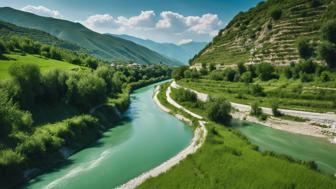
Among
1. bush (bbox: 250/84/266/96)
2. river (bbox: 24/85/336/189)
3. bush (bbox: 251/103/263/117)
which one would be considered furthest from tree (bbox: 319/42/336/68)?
river (bbox: 24/85/336/189)

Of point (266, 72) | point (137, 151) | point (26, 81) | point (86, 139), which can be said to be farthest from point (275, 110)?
point (26, 81)

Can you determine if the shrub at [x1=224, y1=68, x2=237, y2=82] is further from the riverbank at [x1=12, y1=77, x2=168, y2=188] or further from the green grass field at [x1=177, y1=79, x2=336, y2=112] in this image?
the riverbank at [x1=12, y1=77, x2=168, y2=188]

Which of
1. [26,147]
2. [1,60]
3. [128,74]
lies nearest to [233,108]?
[26,147]

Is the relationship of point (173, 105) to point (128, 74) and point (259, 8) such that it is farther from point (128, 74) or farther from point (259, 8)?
point (259, 8)

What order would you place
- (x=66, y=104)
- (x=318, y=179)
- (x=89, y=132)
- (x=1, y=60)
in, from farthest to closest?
(x=1, y=60) → (x=66, y=104) → (x=89, y=132) → (x=318, y=179)

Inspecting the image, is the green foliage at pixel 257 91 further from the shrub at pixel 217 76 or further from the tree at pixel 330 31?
the tree at pixel 330 31

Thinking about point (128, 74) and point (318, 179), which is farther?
point (128, 74)

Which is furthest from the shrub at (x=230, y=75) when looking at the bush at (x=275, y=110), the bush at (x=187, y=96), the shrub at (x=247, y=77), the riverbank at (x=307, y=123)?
the bush at (x=275, y=110)
